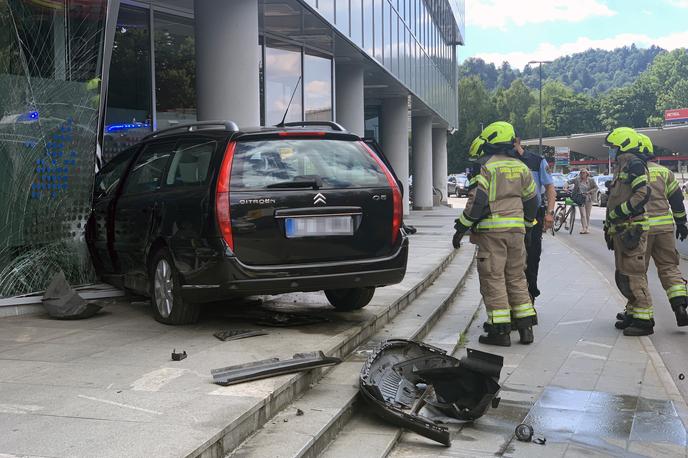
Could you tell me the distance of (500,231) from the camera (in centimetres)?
662

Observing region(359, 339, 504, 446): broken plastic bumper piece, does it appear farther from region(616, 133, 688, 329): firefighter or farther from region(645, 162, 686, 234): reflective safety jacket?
region(645, 162, 686, 234): reflective safety jacket

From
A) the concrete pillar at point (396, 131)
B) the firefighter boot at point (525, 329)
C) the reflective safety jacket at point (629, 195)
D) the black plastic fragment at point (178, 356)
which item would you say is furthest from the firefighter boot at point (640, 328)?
the concrete pillar at point (396, 131)

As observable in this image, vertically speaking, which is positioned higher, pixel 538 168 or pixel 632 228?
pixel 538 168

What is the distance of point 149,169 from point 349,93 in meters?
11.5

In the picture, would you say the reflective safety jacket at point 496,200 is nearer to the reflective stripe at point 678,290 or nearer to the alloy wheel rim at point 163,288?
the reflective stripe at point 678,290

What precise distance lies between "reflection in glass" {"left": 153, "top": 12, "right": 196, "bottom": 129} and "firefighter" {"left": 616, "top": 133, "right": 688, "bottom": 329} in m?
6.94

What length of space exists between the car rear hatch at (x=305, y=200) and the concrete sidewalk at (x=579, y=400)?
1624 millimetres

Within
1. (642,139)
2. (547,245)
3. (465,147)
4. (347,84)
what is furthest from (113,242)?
(465,147)

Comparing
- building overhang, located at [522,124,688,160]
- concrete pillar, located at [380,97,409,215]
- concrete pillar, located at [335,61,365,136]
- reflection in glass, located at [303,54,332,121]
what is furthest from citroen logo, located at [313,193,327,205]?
building overhang, located at [522,124,688,160]

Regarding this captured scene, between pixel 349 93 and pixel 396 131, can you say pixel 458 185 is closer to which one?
pixel 396 131

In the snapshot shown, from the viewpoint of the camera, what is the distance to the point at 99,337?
18.7ft

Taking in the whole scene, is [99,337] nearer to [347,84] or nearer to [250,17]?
[250,17]

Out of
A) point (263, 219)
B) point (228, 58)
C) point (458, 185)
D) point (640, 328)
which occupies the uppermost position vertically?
point (228, 58)

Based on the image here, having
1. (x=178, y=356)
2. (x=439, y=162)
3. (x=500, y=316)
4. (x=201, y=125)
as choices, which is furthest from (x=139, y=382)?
(x=439, y=162)
